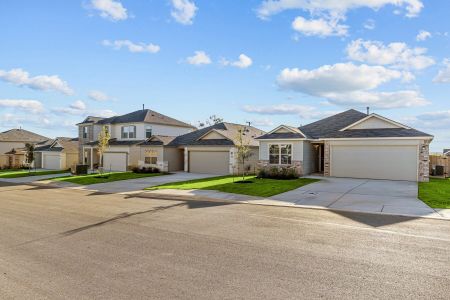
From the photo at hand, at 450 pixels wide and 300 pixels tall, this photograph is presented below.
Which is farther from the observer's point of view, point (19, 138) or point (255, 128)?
point (19, 138)

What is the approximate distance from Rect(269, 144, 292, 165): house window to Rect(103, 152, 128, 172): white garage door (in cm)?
1740

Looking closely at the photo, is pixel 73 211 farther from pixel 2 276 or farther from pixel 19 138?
pixel 19 138

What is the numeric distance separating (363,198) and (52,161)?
4080cm

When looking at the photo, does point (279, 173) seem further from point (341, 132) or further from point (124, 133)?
point (124, 133)

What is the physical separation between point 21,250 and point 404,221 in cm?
1087

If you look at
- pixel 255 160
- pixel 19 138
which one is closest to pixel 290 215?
pixel 255 160

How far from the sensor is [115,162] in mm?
36594

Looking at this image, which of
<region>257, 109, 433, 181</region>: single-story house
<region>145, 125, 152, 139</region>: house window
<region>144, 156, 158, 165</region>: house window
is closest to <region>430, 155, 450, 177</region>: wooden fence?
<region>257, 109, 433, 181</region>: single-story house

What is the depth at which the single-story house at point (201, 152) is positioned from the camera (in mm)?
30312

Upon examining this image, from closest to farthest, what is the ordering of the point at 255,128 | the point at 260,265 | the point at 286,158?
the point at 260,265
the point at 286,158
the point at 255,128

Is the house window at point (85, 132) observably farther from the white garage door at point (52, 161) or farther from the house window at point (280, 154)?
the house window at point (280, 154)

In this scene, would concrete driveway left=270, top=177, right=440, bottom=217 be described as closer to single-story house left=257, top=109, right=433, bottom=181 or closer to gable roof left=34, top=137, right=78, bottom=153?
single-story house left=257, top=109, right=433, bottom=181

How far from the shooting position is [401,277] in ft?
18.9

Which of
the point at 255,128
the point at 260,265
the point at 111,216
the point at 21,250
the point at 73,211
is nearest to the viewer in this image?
the point at 260,265
